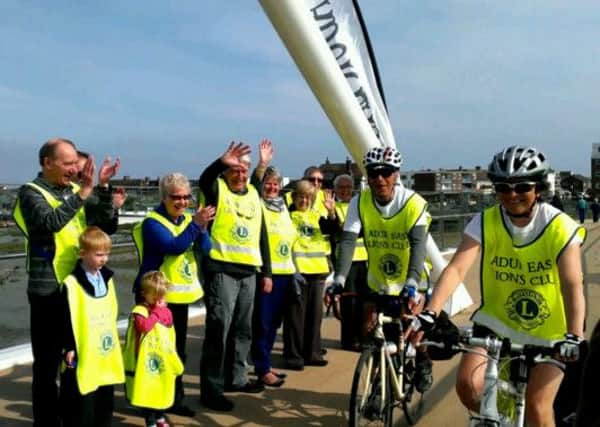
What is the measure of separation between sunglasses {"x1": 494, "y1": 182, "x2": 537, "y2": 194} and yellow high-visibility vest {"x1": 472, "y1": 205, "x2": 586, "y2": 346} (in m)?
0.22

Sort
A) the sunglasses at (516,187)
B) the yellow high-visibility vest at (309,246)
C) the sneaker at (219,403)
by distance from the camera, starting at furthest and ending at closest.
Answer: the yellow high-visibility vest at (309,246) < the sneaker at (219,403) < the sunglasses at (516,187)

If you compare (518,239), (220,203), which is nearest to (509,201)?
(518,239)

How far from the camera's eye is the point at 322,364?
20.1ft

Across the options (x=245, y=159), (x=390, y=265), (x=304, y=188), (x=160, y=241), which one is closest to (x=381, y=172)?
(x=390, y=265)

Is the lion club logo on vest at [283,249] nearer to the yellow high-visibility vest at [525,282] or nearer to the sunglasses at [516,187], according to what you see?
the yellow high-visibility vest at [525,282]

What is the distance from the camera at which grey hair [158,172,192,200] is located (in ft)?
15.0

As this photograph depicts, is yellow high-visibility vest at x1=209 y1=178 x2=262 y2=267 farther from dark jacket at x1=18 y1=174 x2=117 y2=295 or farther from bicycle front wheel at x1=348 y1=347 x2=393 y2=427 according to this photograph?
bicycle front wheel at x1=348 y1=347 x2=393 y2=427

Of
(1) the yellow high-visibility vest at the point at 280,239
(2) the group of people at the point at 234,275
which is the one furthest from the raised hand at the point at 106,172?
(1) the yellow high-visibility vest at the point at 280,239

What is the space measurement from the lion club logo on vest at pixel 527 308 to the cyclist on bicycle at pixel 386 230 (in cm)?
113

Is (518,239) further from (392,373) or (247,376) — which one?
(247,376)

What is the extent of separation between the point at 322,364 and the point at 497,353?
3.53 metres

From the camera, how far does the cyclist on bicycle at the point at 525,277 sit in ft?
9.73

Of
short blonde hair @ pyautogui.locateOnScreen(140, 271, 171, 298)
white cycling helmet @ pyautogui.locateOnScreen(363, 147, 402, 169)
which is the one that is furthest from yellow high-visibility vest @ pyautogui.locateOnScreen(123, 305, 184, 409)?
white cycling helmet @ pyautogui.locateOnScreen(363, 147, 402, 169)

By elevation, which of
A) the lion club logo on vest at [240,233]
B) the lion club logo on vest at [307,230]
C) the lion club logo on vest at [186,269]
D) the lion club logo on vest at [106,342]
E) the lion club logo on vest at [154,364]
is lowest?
the lion club logo on vest at [154,364]
